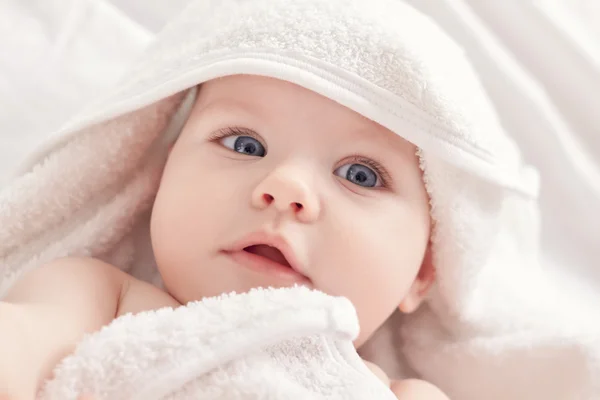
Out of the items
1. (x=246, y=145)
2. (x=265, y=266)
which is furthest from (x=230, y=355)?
(x=246, y=145)

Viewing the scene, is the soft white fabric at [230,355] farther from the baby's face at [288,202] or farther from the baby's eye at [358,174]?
the baby's eye at [358,174]

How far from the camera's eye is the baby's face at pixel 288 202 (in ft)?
3.00

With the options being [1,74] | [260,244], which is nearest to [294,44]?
[260,244]

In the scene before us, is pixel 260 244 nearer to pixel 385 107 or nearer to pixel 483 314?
pixel 385 107

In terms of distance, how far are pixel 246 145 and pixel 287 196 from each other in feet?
0.45

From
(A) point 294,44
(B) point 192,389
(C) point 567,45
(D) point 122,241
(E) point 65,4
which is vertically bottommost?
(B) point 192,389

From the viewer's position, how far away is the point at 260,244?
92 centimetres

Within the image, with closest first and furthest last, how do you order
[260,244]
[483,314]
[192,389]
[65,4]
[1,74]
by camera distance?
[192,389] < [260,244] < [483,314] < [1,74] < [65,4]

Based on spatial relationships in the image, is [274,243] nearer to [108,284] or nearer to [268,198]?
[268,198]

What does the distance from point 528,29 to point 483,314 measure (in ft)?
2.18

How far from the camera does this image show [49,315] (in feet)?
2.71

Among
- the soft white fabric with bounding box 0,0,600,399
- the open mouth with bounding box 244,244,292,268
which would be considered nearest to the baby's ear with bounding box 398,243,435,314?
the soft white fabric with bounding box 0,0,600,399

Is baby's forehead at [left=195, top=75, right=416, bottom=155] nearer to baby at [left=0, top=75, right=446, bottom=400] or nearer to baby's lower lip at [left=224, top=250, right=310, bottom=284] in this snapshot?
baby at [left=0, top=75, right=446, bottom=400]

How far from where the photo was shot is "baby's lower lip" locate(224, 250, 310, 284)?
2.99ft
